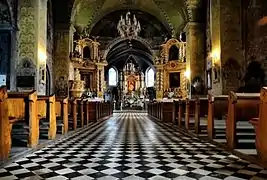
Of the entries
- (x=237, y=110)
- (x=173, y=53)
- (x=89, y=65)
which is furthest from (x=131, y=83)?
Answer: (x=237, y=110)

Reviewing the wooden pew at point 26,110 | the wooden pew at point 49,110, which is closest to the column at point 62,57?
the wooden pew at point 49,110

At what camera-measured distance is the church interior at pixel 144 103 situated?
14.0 ft

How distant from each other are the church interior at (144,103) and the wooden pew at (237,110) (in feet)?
0.06

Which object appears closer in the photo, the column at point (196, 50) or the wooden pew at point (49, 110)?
the wooden pew at point (49, 110)

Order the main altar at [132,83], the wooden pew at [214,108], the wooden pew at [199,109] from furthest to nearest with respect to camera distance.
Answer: the main altar at [132,83] → the wooden pew at [199,109] → the wooden pew at [214,108]

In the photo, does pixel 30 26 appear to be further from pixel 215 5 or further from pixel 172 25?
pixel 172 25

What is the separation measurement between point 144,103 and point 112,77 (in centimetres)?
703

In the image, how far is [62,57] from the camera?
18.2 m

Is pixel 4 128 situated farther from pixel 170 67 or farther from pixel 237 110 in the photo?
pixel 170 67

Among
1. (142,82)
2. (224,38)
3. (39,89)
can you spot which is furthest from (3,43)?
(142,82)

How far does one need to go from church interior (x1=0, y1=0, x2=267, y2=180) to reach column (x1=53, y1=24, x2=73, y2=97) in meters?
0.06

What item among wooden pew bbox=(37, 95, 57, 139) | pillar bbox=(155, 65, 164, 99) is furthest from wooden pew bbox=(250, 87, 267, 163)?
pillar bbox=(155, 65, 164, 99)

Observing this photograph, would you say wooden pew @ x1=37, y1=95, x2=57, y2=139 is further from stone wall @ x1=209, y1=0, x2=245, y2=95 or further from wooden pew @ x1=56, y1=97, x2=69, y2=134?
stone wall @ x1=209, y1=0, x2=245, y2=95

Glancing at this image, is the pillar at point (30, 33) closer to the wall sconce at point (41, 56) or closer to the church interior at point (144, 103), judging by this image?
the church interior at point (144, 103)
